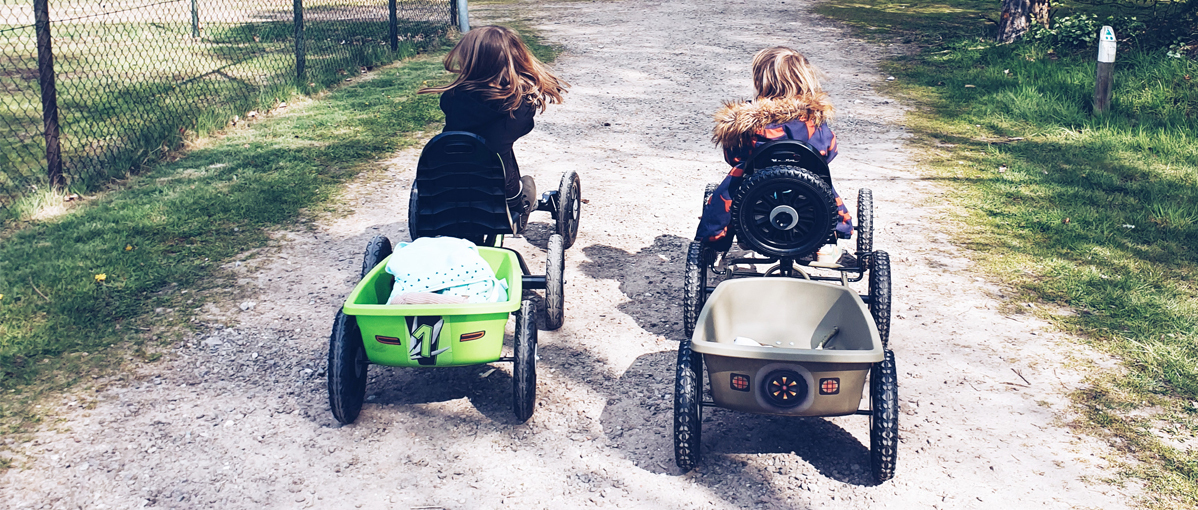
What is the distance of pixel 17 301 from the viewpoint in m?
4.58

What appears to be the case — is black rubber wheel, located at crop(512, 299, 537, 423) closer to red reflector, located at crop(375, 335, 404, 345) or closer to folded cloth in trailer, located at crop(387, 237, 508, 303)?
folded cloth in trailer, located at crop(387, 237, 508, 303)

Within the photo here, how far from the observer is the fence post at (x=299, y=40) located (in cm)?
906

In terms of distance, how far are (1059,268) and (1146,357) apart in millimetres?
1093

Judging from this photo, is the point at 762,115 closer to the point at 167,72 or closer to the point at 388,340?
the point at 388,340

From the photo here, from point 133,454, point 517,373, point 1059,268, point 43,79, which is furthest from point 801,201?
point 43,79

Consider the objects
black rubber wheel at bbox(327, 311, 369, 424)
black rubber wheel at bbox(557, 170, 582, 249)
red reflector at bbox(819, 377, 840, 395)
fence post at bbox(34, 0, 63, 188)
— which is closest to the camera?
red reflector at bbox(819, 377, 840, 395)

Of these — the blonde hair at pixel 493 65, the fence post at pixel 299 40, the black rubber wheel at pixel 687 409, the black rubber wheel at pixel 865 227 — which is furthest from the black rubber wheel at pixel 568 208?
the fence post at pixel 299 40

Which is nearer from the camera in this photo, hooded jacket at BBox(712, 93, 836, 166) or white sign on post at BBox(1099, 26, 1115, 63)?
hooded jacket at BBox(712, 93, 836, 166)

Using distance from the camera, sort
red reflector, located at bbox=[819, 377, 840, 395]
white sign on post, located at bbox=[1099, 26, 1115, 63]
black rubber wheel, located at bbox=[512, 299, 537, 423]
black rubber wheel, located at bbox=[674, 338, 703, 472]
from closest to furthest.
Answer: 1. red reflector, located at bbox=[819, 377, 840, 395]
2. black rubber wheel, located at bbox=[674, 338, 703, 472]
3. black rubber wheel, located at bbox=[512, 299, 537, 423]
4. white sign on post, located at bbox=[1099, 26, 1115, 63]

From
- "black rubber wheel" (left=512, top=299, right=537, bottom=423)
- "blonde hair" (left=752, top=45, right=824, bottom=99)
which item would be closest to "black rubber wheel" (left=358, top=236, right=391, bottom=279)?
"black rubber wheel" (left=512, top=299, right=537, bottom=423)

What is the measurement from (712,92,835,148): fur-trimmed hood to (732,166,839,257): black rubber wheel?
362mm

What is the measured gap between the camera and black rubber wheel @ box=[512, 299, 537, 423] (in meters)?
3.53

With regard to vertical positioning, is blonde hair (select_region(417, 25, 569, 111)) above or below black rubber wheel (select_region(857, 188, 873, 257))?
above

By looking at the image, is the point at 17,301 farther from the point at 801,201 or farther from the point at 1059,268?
the point at 1059,268
